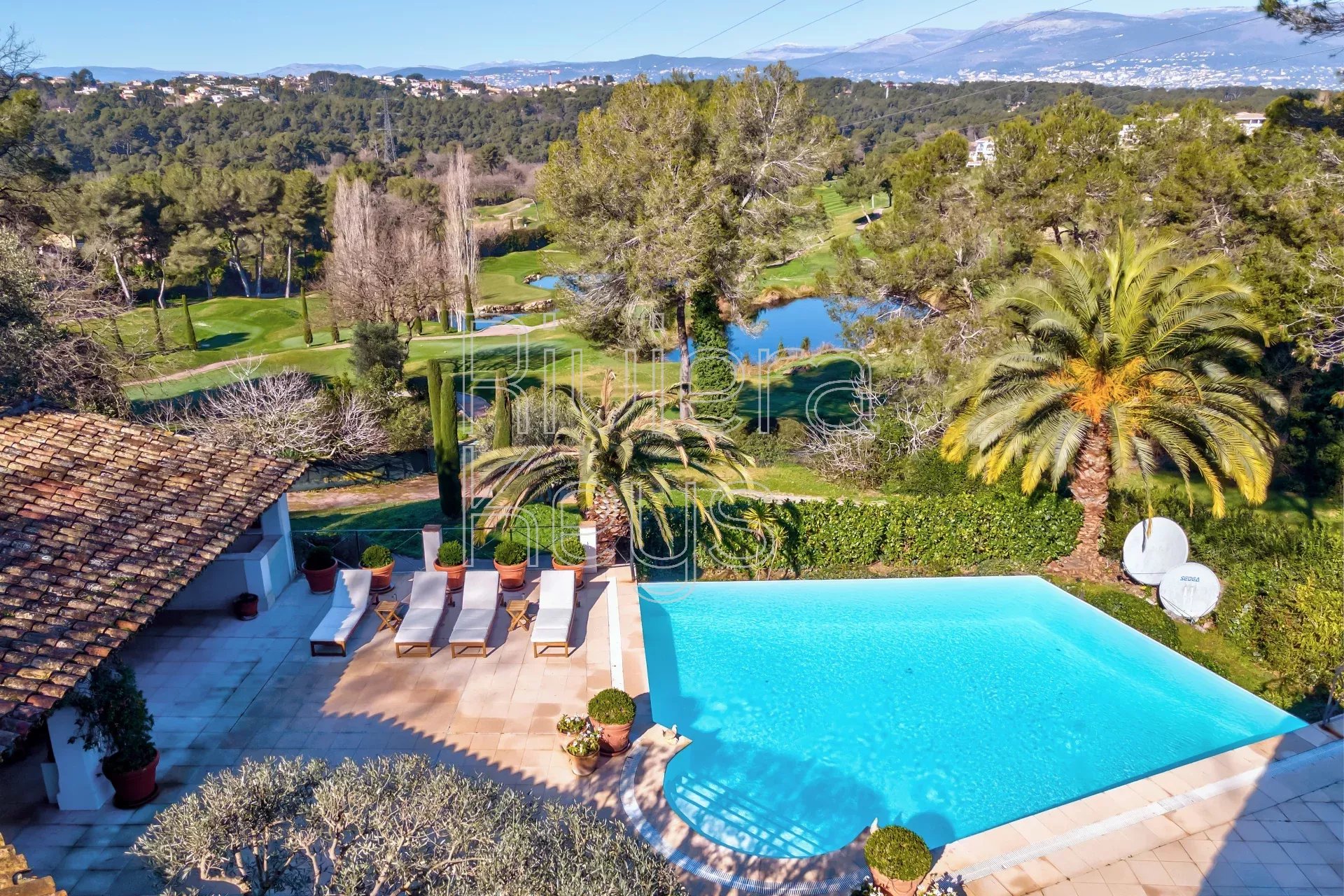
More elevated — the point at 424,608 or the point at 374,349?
the point at 374,349

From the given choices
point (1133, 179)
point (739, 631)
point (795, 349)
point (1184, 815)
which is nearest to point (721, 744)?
point (739, 631)

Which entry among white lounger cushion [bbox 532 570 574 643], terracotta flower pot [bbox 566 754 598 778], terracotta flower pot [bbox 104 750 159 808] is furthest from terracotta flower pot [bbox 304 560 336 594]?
terracotta flower pot [bbox 566 754 598 778]

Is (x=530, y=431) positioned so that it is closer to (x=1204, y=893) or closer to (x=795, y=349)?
(x=1204, y=893)

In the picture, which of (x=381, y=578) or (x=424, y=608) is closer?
(x=424, y=608)

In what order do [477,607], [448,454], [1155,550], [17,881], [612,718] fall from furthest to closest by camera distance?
[448,454]
[1155,550]
[477,607]
[612,718]
[17,881]

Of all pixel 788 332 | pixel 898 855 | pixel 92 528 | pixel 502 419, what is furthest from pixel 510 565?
pixel 788 332

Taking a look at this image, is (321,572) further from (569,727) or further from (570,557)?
(569,727)

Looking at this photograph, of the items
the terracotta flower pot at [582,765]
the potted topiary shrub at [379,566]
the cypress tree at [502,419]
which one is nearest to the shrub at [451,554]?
the potted topiary shrub at [379,566]
